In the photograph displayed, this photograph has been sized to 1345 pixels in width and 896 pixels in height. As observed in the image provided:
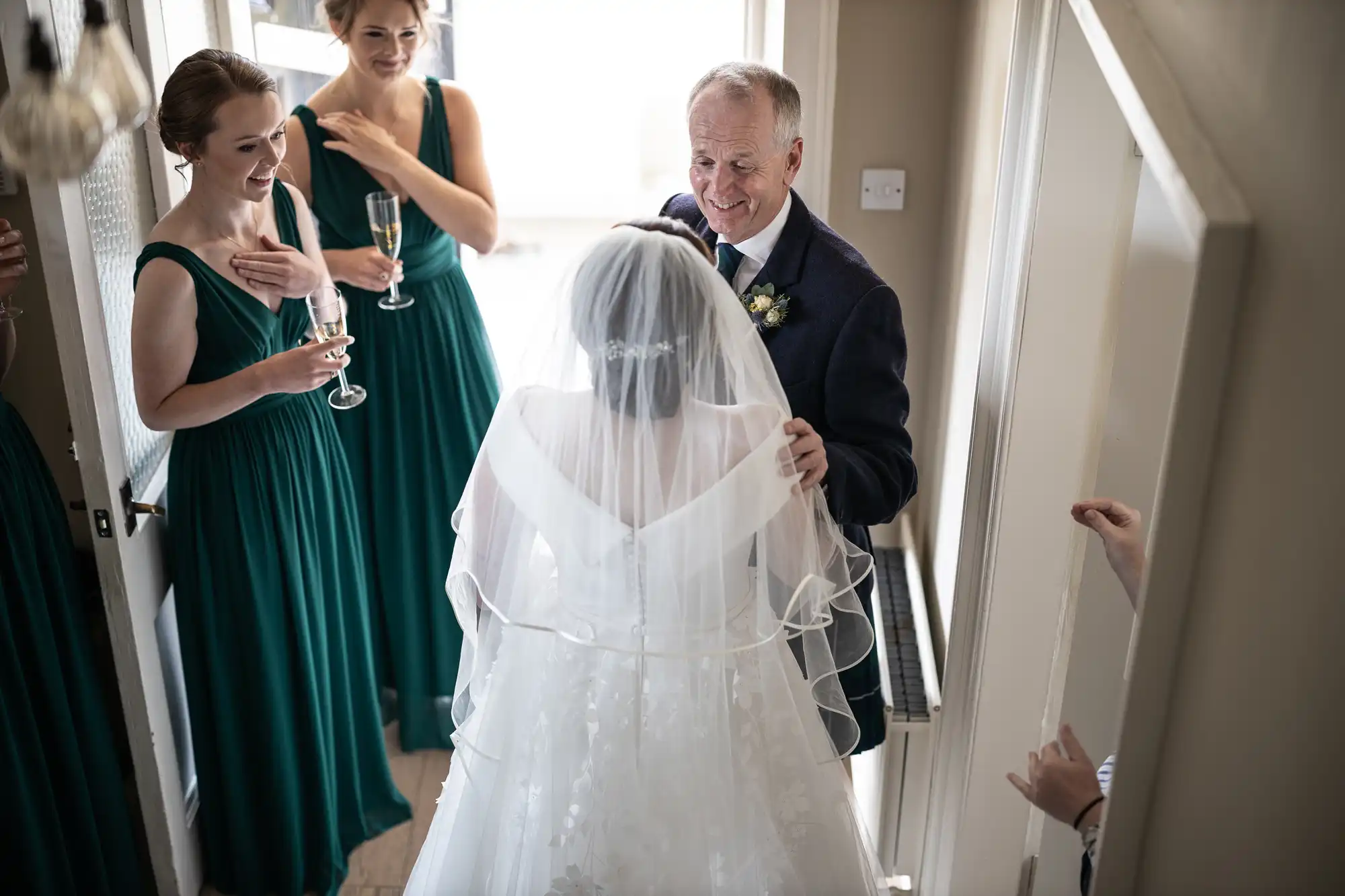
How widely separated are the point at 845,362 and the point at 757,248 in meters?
0.29

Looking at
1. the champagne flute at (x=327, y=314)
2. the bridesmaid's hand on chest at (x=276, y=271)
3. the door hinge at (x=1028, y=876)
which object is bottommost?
the door hinge at (x=1028, y=876)

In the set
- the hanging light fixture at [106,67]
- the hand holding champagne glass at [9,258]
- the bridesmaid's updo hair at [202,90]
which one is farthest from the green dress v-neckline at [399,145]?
the hanging light fixture at [106,67]

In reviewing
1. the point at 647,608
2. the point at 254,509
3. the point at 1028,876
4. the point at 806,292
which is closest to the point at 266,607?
→ the point at 254,509

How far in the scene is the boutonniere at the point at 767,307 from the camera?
200cm

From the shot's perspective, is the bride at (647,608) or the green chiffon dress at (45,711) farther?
the green chiffon dress at (45,711)

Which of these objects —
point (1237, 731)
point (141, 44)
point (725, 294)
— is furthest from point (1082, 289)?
point (141, 44)

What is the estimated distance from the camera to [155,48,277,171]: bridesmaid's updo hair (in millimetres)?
1969

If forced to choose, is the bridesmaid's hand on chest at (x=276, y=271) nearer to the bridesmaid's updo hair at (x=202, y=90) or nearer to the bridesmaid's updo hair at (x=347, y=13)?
the bridesmaid's updo hair at (x=202, y=90)

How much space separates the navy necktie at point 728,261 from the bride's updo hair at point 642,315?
0.43 meters

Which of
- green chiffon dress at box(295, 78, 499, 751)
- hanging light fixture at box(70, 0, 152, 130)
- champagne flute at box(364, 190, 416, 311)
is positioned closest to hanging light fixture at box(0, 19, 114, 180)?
hanging light fixture at box(70, 0, 152, 130)

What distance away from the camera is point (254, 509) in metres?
2.26

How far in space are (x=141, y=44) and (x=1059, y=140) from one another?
5.63 feet

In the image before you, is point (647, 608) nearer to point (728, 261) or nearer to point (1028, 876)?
point (728, 261)

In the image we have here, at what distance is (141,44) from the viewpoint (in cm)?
225
